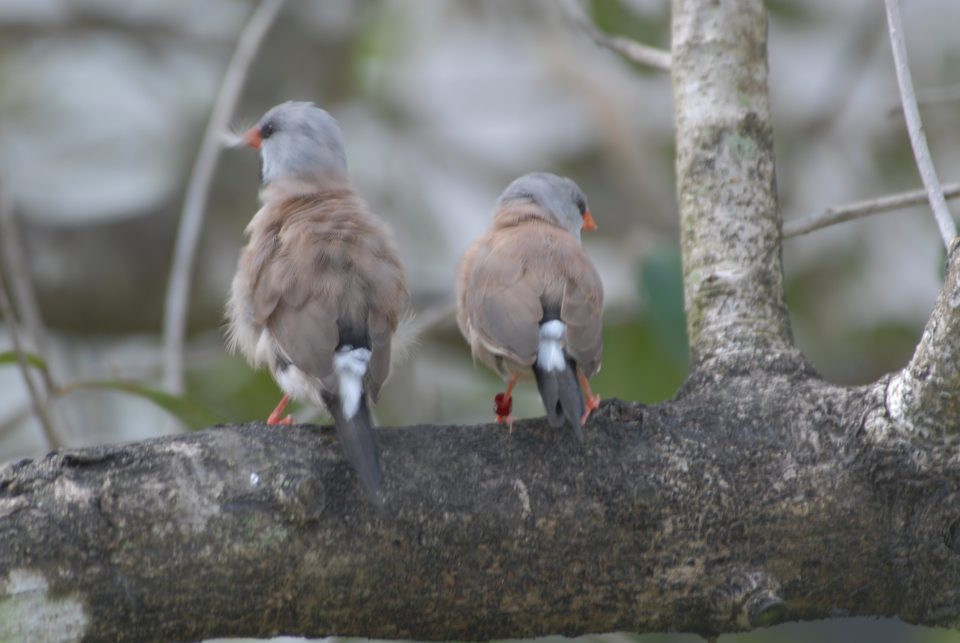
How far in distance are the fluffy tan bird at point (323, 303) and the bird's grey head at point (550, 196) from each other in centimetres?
62

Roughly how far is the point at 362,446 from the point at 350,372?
392mm

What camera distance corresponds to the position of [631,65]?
5.36 meters

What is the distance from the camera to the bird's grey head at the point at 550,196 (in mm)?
3873

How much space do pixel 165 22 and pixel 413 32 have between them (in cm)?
125

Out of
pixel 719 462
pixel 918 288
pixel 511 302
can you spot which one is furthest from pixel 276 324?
pixel 918 288

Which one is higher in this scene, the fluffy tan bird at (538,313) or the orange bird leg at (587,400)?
the fluffy tan bird at (538,313)

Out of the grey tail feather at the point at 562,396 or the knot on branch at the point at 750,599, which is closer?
the knot on branch at the point at 750,599

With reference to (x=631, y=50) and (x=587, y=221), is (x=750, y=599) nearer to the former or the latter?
(x=631, y=50)

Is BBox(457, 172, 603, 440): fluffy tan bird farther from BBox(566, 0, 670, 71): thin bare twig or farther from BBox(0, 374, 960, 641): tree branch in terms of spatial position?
BBox(566, 0, 670, 71): thin bare twig

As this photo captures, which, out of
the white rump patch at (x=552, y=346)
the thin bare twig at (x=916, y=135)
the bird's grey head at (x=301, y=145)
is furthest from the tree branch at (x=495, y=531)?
the bird's grey head at (x=301, y=145)

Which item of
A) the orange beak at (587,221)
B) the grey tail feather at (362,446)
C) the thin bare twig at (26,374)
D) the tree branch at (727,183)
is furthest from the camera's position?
the orange beak at (587,221)

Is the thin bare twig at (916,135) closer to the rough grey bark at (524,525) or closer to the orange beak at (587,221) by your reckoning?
the rough grey bark at (524,525)

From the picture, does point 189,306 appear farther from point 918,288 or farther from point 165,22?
point 918,288

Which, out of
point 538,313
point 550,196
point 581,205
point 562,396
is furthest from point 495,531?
point 581,205
